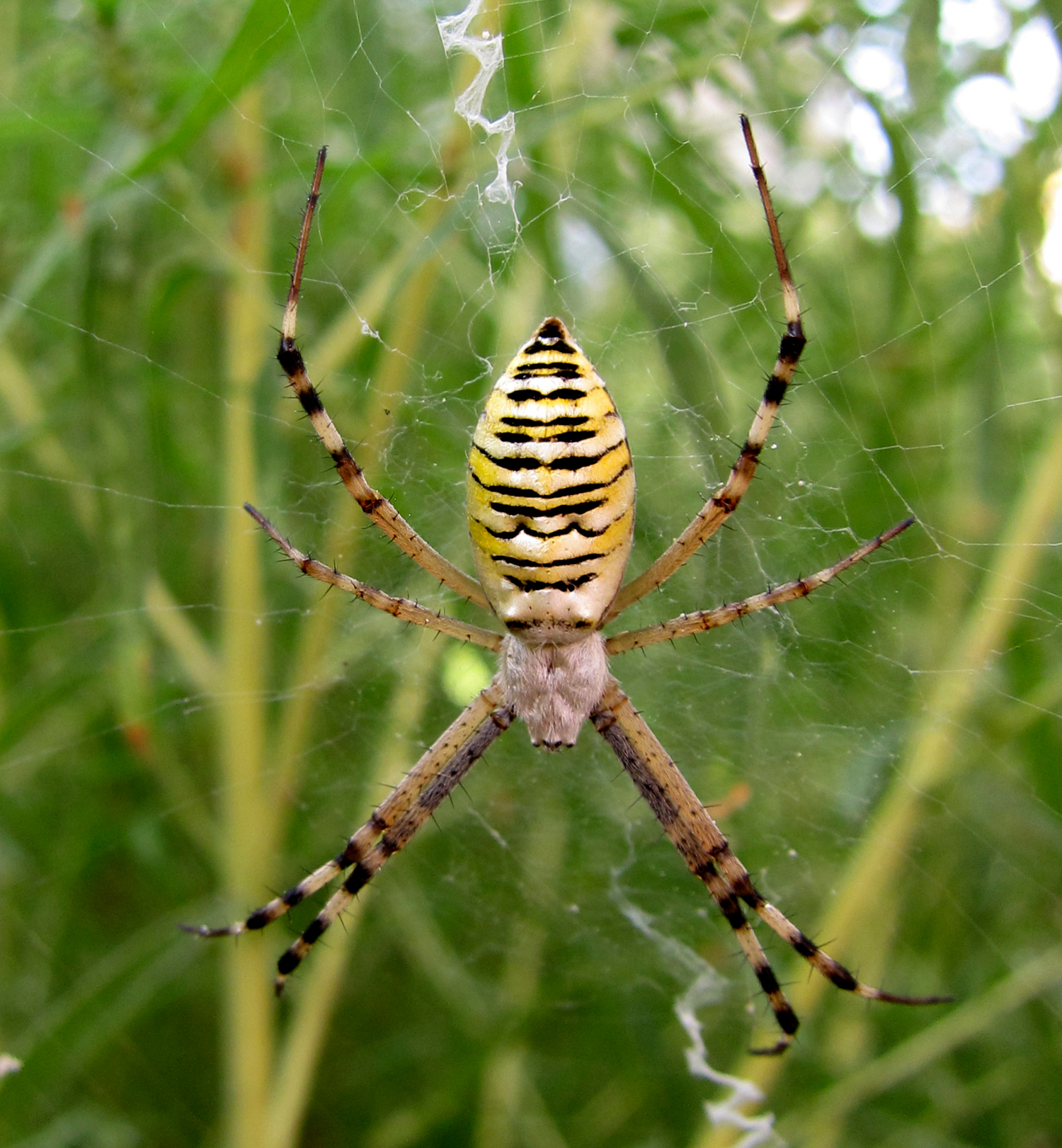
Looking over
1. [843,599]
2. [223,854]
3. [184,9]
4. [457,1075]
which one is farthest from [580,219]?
[457,1075]

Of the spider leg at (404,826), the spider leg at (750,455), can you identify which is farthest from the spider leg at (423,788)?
the spider leg at (750,455)

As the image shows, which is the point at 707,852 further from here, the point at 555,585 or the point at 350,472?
the point at 350,472

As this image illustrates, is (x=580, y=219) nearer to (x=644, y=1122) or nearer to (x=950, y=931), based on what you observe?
(x=950, y=931)

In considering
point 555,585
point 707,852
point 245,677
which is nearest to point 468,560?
point 245,677

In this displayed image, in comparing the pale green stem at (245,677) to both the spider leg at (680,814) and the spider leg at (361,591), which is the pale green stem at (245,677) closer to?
the spider leg at (361,591)

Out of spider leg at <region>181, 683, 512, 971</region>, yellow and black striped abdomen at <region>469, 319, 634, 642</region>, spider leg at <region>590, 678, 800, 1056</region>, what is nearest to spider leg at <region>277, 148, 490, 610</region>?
yellow and black striped abdomen at <region>469, 319, 634, 642</region>

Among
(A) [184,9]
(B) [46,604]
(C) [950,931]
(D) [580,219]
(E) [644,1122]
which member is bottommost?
(E) [644,1122]
